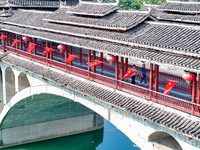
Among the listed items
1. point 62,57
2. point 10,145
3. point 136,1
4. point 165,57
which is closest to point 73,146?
point 10,145

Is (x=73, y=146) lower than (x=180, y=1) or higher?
lower

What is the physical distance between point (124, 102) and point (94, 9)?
298 inches

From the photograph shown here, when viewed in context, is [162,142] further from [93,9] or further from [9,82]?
[9,82]

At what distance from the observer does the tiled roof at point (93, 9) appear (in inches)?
799

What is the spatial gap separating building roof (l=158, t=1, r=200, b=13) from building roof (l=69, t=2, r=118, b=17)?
22.9ft

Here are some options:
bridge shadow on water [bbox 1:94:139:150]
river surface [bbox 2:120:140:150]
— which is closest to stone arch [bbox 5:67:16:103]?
bridge shadow on water [bbox 1:94:139:150]

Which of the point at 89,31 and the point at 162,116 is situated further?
the point at 89,31

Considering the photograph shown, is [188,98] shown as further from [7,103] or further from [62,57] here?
[7,103]

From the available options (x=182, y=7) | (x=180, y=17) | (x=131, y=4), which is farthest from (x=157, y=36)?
(x=131, y=4)

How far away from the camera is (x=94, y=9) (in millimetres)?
21578

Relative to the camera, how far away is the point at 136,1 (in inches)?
2749

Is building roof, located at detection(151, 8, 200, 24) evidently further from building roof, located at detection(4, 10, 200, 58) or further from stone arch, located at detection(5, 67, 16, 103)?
Answer: stone arch, located at detection(5, 67, 16, 103)

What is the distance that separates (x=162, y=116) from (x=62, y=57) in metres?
13.5

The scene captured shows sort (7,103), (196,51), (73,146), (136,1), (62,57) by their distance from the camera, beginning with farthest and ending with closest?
(136,1)
(73,146)
(7,103)
(62,57)
(196,51)
